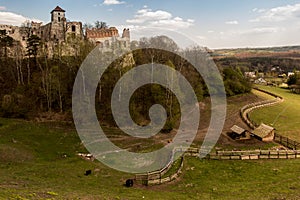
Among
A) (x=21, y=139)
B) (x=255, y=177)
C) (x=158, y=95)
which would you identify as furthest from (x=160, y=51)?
(x=255, y=177)

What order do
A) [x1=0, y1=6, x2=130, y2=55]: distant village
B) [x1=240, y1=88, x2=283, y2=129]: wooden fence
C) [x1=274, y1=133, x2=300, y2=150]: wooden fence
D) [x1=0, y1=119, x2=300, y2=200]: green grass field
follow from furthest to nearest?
[x1=0, y1=6, x2=130, y2=55]: distant village
[x1=240, y1=88, x2=283, y2=129]: wooden fence
[x1=274, y1=133, x2=300, y2=150]: wooden fence
[x1=0, y1=119, x2=300, y2=200]: green grass field

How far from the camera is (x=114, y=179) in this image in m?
22.1

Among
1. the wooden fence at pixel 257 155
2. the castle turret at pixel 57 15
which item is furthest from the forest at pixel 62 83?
the wooden fence at pixel 257 155

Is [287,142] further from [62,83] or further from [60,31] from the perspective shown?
[60,31]

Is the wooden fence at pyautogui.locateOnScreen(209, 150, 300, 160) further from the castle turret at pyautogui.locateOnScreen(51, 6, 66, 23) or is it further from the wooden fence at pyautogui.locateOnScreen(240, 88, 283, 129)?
the castle turret at pyautogui.locateOnScreen(51, 6, 66, 23)

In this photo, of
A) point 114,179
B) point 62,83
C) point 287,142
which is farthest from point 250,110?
point 114,179

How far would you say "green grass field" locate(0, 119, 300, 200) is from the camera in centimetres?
1739

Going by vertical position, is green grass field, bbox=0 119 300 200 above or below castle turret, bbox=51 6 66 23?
below

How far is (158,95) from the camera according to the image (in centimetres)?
4162

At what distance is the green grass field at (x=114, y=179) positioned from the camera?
17.4 metres

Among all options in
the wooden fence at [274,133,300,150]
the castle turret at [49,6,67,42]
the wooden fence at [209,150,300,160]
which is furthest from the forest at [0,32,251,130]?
the wooden fence at [274,133,300,150]

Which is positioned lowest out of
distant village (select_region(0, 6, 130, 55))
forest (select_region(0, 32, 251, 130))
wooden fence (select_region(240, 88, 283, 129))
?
wooden fence (select_region(240, 88, 283, 129))

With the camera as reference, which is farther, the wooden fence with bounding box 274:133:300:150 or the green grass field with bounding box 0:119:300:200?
the wooden fence with bounding box 274:133:300:150

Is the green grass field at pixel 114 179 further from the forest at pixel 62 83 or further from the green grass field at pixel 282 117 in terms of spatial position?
the green grass field at pixel 282 117
